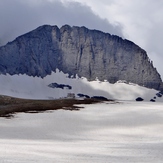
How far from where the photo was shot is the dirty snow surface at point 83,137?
55.0ft

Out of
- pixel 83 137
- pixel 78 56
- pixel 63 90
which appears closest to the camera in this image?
A: pixel 83 137

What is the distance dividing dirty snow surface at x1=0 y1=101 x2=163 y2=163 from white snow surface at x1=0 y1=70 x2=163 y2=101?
338 feet

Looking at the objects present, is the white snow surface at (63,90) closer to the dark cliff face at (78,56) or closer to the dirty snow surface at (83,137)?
the dark cliff face at (78,56)

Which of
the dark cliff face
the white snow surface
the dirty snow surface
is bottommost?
the dirty snow surface

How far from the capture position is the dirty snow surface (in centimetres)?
1675

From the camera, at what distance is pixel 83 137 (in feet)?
95.3

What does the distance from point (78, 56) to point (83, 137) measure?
142 metres

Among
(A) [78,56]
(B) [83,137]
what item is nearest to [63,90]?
(A) [78,56]

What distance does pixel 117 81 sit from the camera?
16375 cm

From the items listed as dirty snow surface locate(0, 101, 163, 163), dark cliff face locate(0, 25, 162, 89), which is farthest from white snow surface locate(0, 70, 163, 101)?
dirty snow surface locate(0, 101, 163, 163)

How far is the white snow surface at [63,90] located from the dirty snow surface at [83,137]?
10290 centimetres

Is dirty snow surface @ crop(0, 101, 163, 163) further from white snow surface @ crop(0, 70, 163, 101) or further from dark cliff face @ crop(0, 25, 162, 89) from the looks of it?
dark cliff face @ crop(0, 25, 162, 89)

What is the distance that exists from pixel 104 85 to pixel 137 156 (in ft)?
467

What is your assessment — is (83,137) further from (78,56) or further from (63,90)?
(78,56)
